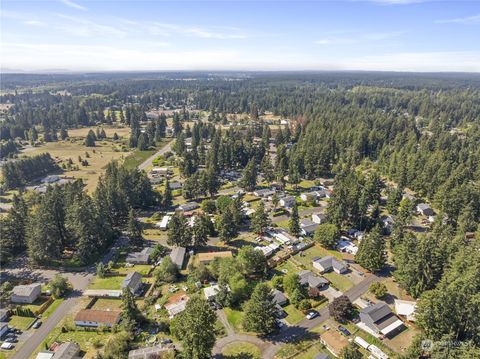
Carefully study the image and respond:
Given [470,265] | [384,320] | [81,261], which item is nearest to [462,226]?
[470,265]

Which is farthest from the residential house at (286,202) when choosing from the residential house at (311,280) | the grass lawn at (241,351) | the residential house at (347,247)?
the grass lawn at (241,351)

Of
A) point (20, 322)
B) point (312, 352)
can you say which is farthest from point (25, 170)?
point (312, 352)

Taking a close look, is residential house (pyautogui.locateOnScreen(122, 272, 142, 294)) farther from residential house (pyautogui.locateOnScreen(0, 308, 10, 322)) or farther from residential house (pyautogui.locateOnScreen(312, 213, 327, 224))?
residential house (pyautogui.locateOnScreen(312, 213, 327, 224))

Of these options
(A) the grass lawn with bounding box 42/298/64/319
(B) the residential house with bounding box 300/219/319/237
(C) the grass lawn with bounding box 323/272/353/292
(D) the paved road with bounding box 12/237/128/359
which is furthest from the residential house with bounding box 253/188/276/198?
(A) the grass lawn with bounding box 42/298/64/319

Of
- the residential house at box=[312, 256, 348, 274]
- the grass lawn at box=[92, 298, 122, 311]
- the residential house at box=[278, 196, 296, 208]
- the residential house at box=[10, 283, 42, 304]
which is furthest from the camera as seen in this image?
the residential house at box=[278, 196, 296, 208]

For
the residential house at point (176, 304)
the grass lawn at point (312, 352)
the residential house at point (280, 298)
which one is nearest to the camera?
the grass lawn at point (312, 352)

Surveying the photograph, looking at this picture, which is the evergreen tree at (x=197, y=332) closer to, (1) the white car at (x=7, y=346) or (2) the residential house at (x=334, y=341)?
(2) the residential house at (x=334, y=341)

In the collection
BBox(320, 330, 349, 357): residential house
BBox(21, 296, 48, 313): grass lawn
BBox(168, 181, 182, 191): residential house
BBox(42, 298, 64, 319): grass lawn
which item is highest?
BBox(168, 181, 182, 191): residential house
